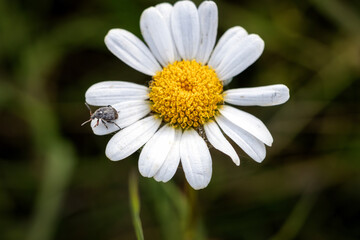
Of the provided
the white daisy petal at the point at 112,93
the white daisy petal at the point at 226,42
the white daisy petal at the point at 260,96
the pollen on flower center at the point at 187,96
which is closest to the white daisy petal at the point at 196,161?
the pollen on flower center at the point at 187,96

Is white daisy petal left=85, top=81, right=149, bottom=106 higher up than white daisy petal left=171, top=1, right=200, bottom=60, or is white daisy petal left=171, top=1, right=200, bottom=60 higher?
white daisy petal left=171, top=1, right=200, bottom=60

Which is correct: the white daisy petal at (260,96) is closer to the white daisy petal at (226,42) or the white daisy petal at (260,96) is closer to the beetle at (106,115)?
the white daisy petal at (226,42)

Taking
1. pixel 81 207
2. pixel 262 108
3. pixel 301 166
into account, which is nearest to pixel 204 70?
pixel 262 108

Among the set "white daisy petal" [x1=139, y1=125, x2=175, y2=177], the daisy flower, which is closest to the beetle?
the daisy flower

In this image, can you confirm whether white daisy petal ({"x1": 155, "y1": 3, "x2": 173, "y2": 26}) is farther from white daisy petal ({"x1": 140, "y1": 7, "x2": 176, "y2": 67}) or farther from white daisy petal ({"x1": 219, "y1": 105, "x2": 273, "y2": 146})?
white daisy petal ({"x1": 219, "y1": 105, "x2": 273, "y2": 146})

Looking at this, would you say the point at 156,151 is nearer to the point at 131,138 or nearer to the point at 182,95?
the point at 131,138

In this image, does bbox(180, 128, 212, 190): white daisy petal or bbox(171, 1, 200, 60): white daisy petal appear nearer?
bbox(180, 128, 212, 190): white daisy petal

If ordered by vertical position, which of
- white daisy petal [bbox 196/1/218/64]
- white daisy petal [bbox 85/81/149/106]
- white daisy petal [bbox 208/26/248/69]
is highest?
white daisy petal [bbox 196/1/218/64]
